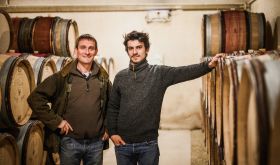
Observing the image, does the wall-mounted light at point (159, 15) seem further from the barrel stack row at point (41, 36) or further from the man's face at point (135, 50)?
the man's face at point (135, 50)

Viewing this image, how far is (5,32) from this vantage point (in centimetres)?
362

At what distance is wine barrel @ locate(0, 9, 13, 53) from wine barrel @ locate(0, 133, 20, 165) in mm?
1126

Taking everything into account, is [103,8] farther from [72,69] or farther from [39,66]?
[72,69]

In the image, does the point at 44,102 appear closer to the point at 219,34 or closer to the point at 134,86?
the point at 134,86

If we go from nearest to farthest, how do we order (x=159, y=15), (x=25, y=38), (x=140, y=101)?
(x=140, y=101), (x=25, y=38), (x=159, y=15)

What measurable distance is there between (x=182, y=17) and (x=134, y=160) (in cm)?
521

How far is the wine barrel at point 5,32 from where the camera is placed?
3599mm

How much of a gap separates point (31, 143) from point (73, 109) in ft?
3.26

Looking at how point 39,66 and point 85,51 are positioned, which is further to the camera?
point 39,66

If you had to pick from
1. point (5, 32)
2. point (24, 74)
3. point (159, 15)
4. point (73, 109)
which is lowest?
point (73, 109)

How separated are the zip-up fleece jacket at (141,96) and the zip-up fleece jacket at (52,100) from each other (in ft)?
1.50

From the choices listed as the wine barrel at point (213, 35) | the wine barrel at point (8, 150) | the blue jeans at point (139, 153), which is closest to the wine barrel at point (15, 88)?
the wine barrel at point (8, 150)

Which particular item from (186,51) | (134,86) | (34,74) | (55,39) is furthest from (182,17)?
(134,86)

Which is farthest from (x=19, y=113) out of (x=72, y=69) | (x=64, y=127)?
(x=72, y=69)
